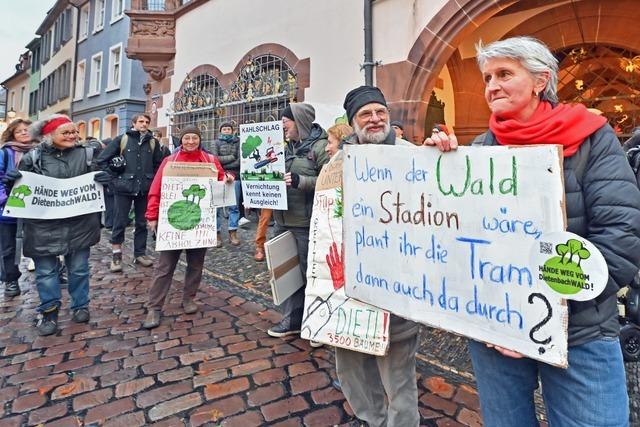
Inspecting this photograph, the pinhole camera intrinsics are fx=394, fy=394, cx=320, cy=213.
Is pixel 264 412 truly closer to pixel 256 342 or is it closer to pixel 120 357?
pixel 256 342

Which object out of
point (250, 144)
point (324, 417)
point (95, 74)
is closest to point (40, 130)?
point (250, 144)

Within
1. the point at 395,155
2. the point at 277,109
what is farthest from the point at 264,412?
the point at 277,109

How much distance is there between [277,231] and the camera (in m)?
3.15

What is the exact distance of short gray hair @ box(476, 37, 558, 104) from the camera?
3.80ft

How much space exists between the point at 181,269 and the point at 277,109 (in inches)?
164

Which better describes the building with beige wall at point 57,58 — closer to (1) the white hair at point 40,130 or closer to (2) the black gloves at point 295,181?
(1) the white hair at point 40,130

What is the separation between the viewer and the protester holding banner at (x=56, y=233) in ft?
10.6

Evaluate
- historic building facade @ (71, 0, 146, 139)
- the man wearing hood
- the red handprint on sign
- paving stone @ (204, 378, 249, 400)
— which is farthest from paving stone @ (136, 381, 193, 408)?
historic building facade @ (71, 0, 146, 139)

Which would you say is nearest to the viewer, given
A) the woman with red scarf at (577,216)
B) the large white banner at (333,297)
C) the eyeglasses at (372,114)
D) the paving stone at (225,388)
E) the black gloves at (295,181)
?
the woman with red scarf at (577,216)

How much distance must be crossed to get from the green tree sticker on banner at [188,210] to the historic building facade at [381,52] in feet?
10.1

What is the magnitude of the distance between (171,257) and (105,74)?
1924 centimetres

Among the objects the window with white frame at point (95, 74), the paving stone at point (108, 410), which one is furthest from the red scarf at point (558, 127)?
the window with white frame at point (95, 74)

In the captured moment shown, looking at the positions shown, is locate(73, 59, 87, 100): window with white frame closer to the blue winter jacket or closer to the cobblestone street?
the blue winter jacket

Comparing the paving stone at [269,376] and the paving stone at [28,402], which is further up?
the paving stone at [269,376]
